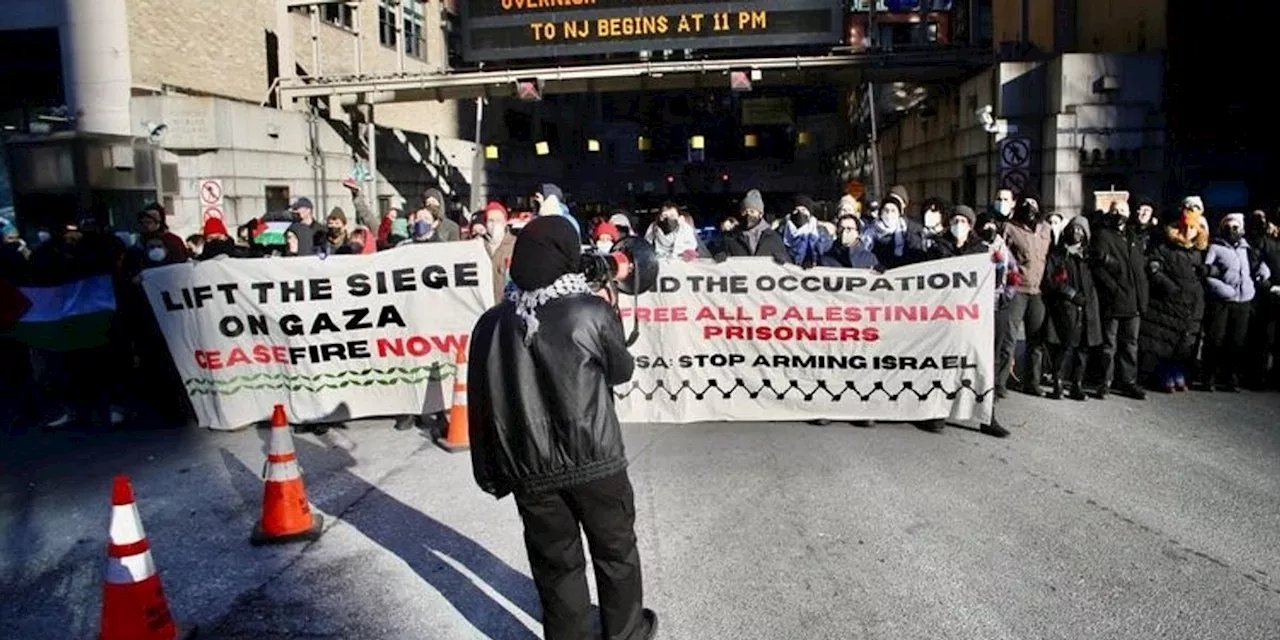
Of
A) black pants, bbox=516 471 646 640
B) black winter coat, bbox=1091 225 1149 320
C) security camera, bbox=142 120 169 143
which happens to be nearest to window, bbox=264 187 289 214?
security camera, bbox=142 120 169 143

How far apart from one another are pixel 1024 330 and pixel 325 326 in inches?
248

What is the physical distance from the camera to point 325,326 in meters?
8.26

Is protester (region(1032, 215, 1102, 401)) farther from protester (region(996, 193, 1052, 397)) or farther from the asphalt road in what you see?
the asphalt road

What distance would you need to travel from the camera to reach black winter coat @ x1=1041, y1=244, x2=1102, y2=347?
866 centimetres

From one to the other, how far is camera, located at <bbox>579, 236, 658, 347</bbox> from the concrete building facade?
35.7 ft

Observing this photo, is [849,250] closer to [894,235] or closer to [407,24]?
[894,235]

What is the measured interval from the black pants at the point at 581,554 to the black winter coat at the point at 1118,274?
647 cm

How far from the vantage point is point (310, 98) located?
83.3 ft

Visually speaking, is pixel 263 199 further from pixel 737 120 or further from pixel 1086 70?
pixel 737 120

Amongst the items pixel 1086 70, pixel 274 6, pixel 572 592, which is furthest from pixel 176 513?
pixel 274 6

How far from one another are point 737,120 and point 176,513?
5594 cm

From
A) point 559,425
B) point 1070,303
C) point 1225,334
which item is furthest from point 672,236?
point 559,425

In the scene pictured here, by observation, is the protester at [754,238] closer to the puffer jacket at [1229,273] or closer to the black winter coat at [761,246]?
the black winter coat at [761,246]

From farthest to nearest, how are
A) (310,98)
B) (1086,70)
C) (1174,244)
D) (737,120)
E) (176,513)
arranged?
(737,120) → (310,98) → (1086,70) → (1174,244) → (176,513)
